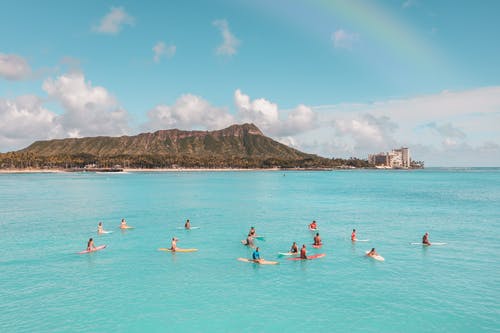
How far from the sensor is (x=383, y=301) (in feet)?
96.1

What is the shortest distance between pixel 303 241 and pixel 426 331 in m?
27.3

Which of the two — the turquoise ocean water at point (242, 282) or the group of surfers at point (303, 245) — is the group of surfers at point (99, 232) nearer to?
the turquoise ocean water at point (242, 282)

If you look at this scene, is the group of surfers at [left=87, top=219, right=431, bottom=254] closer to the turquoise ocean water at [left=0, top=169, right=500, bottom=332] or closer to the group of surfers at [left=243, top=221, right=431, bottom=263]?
the group of surfers at [left=243, top=221, right=431, bottom=263]

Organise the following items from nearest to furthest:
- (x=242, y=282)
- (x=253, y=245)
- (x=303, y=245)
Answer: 1. (x=242, y=282)
2. (x=303, y=245)
3. (x=253, y=245)

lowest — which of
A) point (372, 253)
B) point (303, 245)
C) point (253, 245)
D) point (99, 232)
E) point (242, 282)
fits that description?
point (242, 282)

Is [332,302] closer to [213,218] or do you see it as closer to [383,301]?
[383,301]

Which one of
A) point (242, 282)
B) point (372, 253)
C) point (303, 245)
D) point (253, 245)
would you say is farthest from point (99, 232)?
point (372, 253)

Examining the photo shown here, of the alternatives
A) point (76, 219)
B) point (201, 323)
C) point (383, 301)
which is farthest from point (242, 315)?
point (76, 219)

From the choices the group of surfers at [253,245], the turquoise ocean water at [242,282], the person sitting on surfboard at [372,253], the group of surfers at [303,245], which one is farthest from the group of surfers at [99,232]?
the person sitting on surfboard at [372,253]

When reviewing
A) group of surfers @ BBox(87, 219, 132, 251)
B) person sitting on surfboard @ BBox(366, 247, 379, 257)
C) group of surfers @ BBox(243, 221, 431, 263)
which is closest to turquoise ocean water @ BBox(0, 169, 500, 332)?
group of surfers @ BBox(243, 221, 431, 263)

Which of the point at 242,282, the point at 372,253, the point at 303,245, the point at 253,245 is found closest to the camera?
the point at 242,282

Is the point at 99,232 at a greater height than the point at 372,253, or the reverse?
the point at 99,232

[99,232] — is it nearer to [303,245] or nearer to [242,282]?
[242,282]

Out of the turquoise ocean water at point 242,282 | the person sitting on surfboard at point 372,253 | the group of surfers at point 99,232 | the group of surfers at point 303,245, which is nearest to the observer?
the turquoise ocean water at point 242,282
